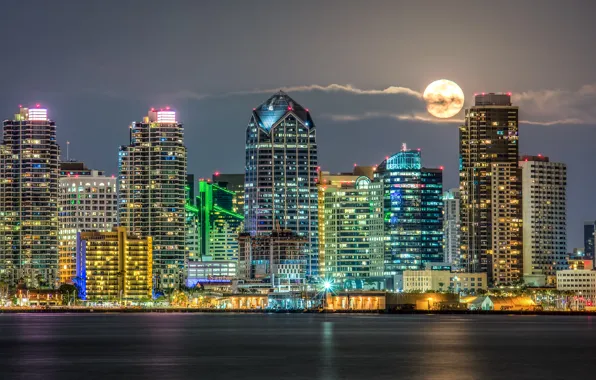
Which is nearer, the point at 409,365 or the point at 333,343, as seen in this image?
the point at 409,365

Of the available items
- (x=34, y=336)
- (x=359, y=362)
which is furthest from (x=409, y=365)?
(x=34, y=336)

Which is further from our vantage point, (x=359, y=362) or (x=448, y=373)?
(x=359, y=362)

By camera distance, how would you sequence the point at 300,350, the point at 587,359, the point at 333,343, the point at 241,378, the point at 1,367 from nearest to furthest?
the point at 241,378, the point at 1,367, the point at 587,359, the point at 300,350, the point at 333,343

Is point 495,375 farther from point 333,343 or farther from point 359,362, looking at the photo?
point 333,343

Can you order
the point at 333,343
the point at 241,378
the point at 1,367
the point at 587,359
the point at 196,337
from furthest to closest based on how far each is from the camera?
the point at 196,337 < the point at 333,343 < the point at 587,359 < the point at 1,367 < the point at 241,378

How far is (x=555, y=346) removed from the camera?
165750 millimetres

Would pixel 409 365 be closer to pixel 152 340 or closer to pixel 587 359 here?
pixel 587 359

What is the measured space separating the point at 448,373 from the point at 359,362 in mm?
15321

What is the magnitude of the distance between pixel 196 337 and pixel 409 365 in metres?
58.5

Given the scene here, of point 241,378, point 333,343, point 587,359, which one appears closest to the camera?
point 241,378

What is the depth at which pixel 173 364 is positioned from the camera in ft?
435

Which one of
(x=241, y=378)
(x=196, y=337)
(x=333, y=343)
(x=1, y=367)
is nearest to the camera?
(x=241, y=378)

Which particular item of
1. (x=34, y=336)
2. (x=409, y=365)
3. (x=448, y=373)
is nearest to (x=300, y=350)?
(x=409, y=365)

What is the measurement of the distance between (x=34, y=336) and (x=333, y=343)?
48806mm
